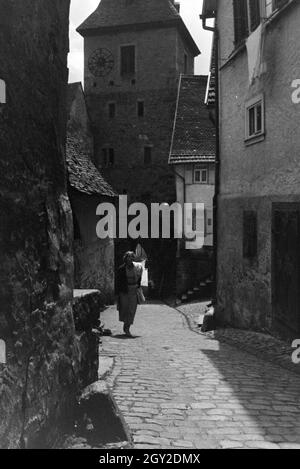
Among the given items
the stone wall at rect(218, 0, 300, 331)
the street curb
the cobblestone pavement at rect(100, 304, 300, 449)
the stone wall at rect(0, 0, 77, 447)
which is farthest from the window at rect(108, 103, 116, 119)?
the stone wall at rect(0, 0, 77, 447)

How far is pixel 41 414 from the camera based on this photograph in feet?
11.9

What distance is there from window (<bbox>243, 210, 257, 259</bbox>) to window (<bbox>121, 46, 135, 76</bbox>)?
23.6m

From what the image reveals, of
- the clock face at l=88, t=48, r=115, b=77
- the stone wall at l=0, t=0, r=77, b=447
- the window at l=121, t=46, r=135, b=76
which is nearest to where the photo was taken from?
the stone wall at l=0, t=0, r=77, b=447

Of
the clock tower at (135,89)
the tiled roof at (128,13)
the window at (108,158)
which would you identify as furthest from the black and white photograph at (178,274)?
the tiled roof at (128,13)

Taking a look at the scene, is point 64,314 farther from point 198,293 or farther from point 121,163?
point 121,163

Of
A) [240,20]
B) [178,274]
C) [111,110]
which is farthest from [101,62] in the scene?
[240,20]

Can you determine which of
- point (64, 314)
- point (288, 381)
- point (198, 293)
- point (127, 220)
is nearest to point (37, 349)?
point (64, 314)

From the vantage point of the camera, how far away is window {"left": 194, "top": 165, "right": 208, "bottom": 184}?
83.0ft

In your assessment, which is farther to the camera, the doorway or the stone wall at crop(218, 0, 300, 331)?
the stone wall at crop(218, 0, 300, 331)

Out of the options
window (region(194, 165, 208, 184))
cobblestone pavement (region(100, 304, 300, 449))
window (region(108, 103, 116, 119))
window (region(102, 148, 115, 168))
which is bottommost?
cobblestone pavement (region(100, 304, 300, 449))

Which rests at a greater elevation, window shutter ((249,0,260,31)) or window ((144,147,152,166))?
window shutter ((249,0,260,31))

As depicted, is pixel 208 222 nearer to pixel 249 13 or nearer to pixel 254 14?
pixel 249 13

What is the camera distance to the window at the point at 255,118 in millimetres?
10867

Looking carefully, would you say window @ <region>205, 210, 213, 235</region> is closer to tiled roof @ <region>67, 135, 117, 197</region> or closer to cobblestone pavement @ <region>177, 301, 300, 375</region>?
tiled roof @ <region>67, 135, 117, 197</region>
